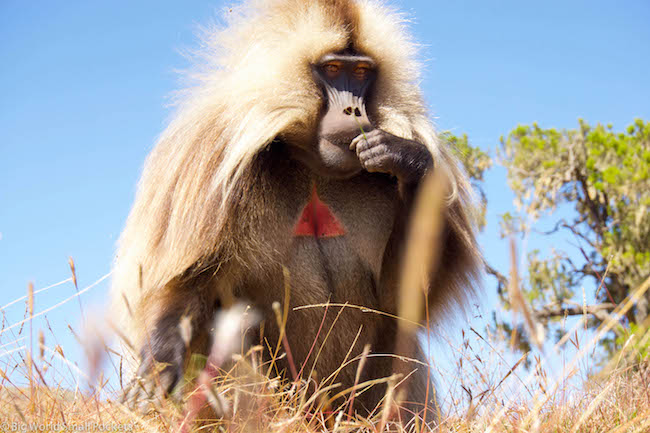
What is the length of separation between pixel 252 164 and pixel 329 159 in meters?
0.34

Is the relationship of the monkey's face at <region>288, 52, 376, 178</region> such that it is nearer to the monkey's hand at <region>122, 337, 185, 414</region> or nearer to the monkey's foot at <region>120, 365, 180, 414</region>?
the monkey's hand at <region>122, 337, 185, 414</region>

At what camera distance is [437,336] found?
9.95ft

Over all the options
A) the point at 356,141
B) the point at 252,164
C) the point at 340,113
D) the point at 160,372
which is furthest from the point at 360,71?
the point at 160,372

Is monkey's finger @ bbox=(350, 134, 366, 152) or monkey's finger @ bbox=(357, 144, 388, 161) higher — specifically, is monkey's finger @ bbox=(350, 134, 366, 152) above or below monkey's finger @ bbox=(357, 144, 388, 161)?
above

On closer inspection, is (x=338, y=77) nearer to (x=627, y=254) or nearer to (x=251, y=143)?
(x=251, y=143)

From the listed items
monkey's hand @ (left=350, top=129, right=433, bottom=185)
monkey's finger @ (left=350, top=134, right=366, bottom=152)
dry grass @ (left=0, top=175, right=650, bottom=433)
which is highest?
monkey's finger @ (left=350, top=134, right=366, bottom=152)

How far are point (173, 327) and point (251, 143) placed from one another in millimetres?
Result: 838

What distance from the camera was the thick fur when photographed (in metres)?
2.56

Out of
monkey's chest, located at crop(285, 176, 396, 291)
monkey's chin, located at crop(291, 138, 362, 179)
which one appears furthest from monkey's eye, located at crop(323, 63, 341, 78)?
monkey's chest, located at crop(285, 176, 396, 291)

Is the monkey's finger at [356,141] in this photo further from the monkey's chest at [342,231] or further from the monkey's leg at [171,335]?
the monkey's leg at [171,335]

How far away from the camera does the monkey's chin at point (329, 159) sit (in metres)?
2.64

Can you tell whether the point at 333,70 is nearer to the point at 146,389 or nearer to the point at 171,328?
the point at 171,328

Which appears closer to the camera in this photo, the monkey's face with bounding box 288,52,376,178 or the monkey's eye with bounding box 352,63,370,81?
the monkey's face with bounding box 288,52,376,178

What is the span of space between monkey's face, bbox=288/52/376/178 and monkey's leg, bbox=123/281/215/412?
79 centimetres
